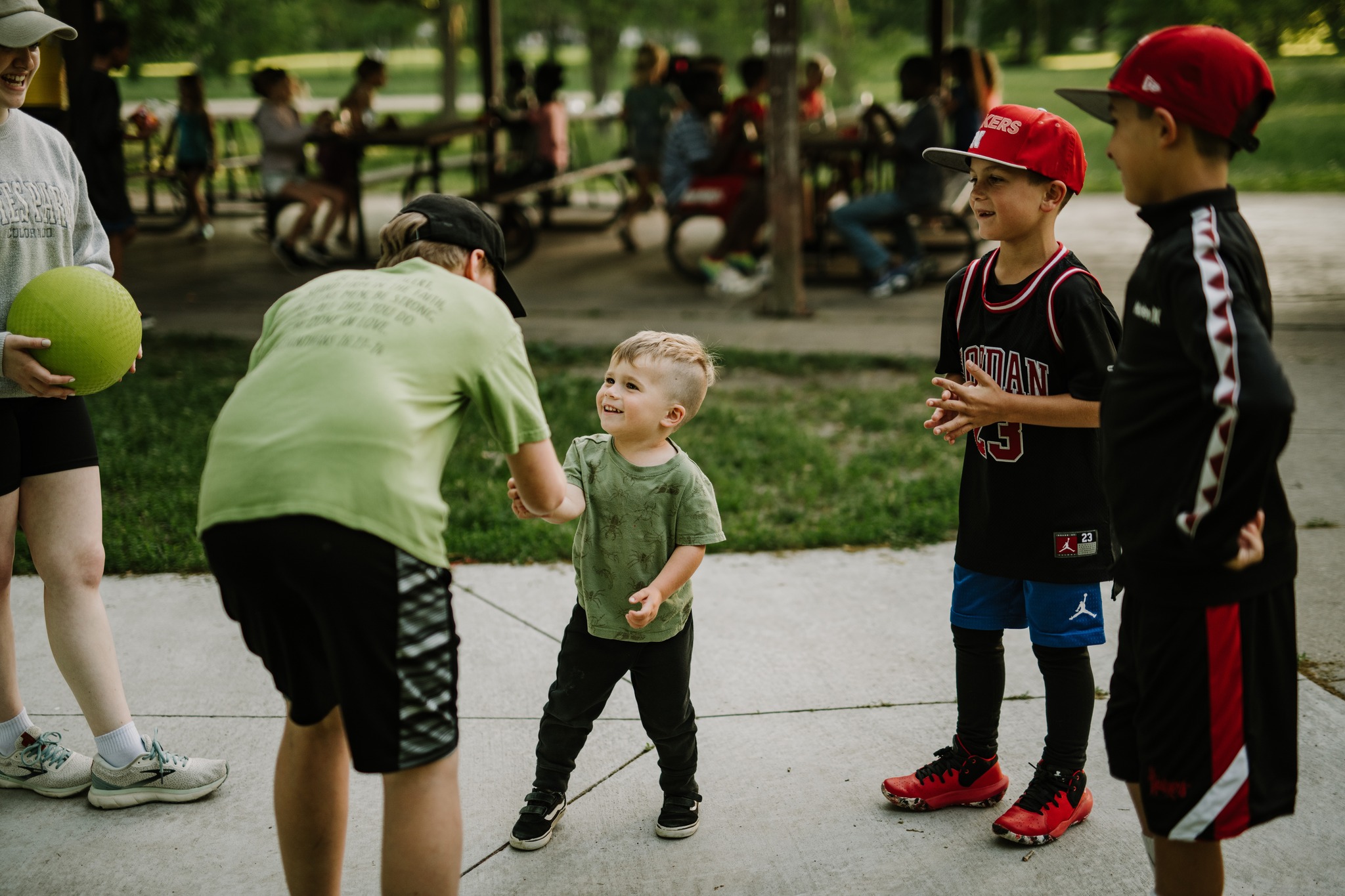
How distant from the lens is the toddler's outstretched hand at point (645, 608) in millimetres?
2561

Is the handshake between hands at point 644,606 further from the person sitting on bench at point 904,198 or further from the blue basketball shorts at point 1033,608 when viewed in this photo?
the person sitting on bench at point 904,198

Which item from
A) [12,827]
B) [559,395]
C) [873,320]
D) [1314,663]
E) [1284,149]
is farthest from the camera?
[1284,149]

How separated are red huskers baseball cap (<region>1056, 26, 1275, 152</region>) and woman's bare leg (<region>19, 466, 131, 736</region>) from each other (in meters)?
2.40

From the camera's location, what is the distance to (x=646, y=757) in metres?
3.30

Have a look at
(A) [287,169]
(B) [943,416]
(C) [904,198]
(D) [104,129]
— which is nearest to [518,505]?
(B) [943,416]

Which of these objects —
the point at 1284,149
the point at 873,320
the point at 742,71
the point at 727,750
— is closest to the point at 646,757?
the point at 727,750

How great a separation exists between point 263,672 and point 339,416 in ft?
6.66

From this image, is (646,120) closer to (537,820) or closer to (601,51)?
(537,820)

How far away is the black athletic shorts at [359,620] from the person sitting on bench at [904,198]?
7802 mm

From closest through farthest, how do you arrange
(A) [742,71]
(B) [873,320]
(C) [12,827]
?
1. (C) [12,827]
2. (B) [873,320]
3. (A) [742,71]

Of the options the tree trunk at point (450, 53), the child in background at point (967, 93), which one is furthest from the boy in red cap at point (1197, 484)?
the tree trunk at point (450, 53)

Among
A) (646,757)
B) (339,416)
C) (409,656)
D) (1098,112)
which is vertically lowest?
(646,757)

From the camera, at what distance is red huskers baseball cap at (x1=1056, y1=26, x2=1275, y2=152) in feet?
6.64

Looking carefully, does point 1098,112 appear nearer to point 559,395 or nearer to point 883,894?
point 883,894
